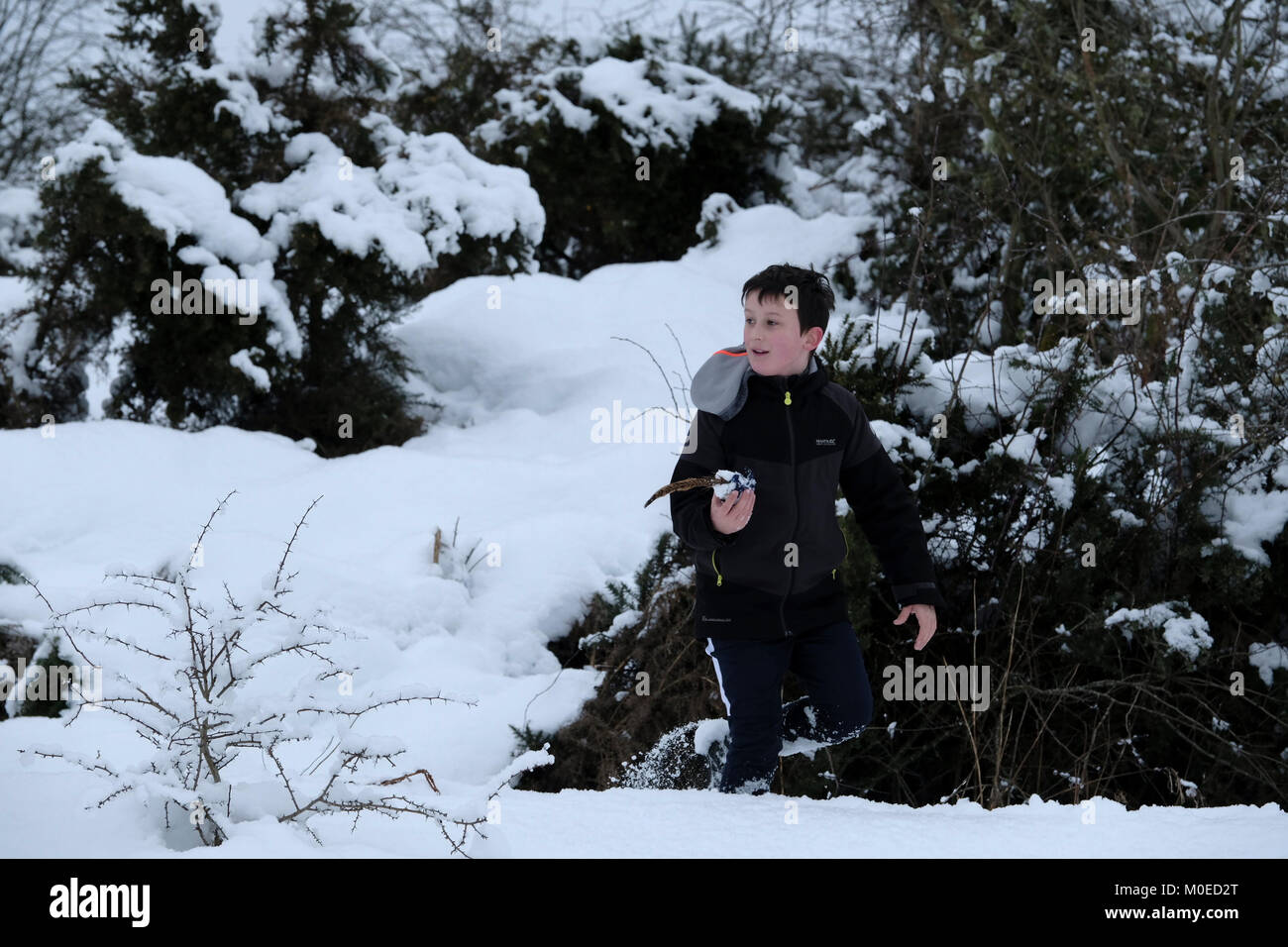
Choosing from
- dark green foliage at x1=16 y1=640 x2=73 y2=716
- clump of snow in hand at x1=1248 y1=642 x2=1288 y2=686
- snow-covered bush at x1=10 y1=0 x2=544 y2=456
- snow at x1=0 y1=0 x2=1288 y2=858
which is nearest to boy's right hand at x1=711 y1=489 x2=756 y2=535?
snow at x1=0 y1=0 x2=1288 y2=858

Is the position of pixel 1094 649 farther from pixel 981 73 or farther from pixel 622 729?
pixel 981 73

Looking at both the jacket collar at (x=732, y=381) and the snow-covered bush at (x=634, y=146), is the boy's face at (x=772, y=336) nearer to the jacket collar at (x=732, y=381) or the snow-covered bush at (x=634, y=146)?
the jacket collar at (x=732, y=381)

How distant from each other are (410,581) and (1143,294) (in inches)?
123

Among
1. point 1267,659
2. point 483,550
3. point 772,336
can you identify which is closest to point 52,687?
point 483,550

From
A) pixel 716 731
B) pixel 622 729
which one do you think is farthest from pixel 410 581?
pixel 716 731

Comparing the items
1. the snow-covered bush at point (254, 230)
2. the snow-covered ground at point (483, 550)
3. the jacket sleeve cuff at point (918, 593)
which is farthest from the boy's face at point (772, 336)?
the snow-covered bush at point (254, 230)

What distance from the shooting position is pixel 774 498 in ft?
8.59

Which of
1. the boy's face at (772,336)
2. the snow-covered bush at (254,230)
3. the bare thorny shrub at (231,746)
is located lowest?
the bare thorny shrub at (231,746)

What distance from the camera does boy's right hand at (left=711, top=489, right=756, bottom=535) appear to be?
241cm

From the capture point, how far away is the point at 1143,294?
3.84 m

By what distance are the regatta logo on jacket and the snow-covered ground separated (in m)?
0.45

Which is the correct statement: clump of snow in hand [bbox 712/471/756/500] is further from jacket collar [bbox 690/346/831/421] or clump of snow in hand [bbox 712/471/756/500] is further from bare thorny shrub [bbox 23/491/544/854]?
bare thorny shrub [bbox 23/491/544/854]

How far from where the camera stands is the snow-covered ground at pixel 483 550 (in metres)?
2.05

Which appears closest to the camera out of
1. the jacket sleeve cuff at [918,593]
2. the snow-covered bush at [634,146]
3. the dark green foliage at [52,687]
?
the jacket sleeve cuff at [918,593]
